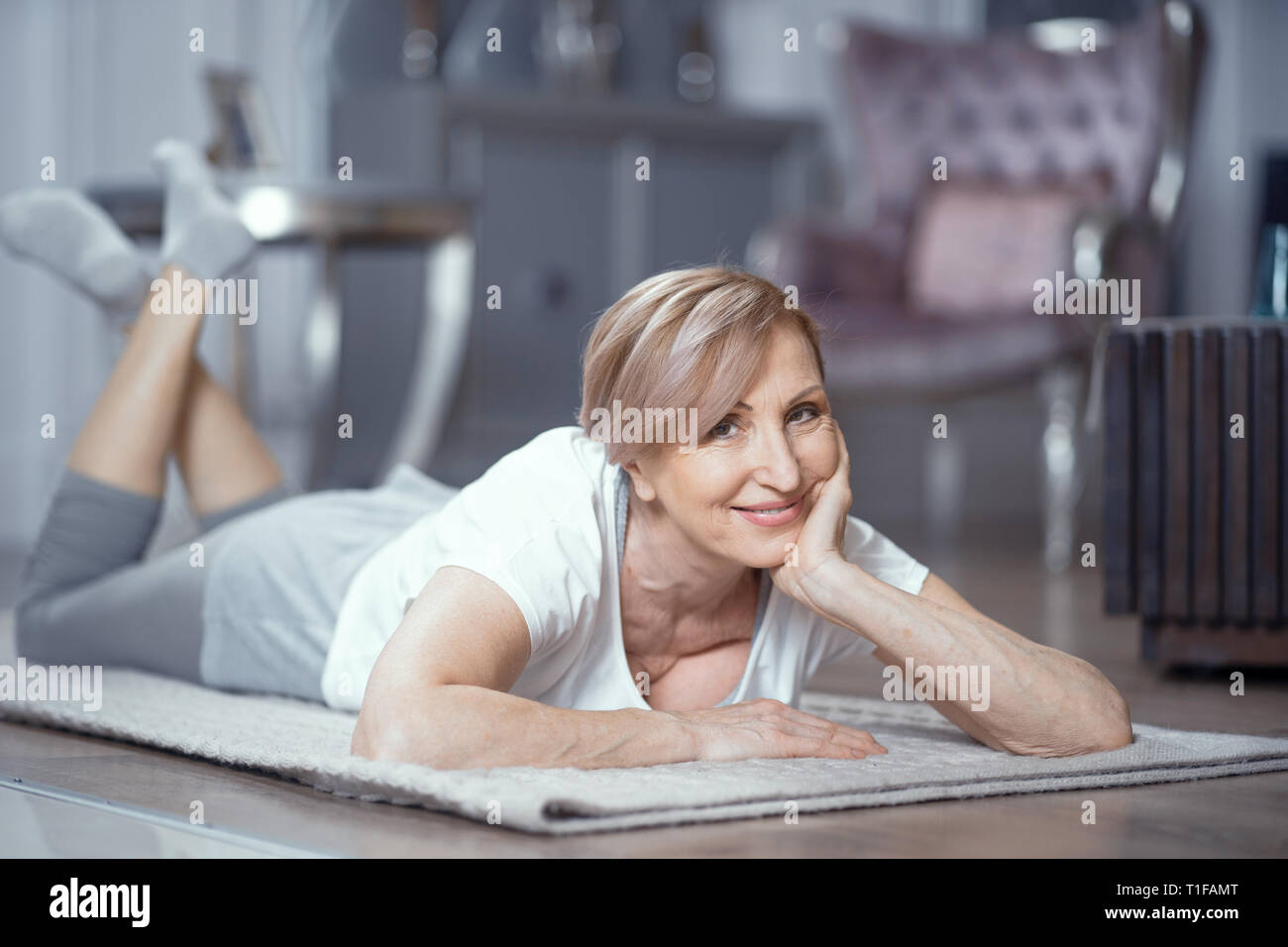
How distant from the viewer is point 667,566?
150 centimetres

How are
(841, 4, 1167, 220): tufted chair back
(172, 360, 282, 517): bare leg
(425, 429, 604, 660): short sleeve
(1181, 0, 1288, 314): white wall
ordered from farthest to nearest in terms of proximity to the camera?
1. (1181, 0, 1288, 314): white wall
2. (841, 4, 1167, 220): tufted chair back
3. (172, 360, 282, 517): bare leg
4. (425, 429, 604, 660): short sleeve

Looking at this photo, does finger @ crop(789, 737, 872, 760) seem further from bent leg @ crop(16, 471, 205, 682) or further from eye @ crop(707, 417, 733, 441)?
bent leg @ crop(16, 471, 205, 682)

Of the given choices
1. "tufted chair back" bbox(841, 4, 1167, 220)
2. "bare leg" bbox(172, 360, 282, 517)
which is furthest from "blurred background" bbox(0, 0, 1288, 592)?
"bare leg" bbox(172, 360, 282, 517)

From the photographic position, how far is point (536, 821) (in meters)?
1.15

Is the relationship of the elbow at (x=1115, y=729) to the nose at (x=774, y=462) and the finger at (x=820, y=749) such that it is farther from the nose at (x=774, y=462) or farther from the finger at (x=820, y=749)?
the nose at (x=774, y=462)

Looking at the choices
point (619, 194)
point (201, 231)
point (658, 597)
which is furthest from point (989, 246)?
point (658, 597)

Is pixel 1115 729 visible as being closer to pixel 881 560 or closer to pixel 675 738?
pixel 881 560

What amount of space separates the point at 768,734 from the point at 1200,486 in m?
0.91

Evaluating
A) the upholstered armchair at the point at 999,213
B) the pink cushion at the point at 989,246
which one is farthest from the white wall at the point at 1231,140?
the pink cushion at the point at 989,246

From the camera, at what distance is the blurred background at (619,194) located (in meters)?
3.54

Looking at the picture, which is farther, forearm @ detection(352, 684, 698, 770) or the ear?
the ear

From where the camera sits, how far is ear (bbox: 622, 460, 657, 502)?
144 centimetres

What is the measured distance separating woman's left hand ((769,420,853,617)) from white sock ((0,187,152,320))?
3.67 ft
